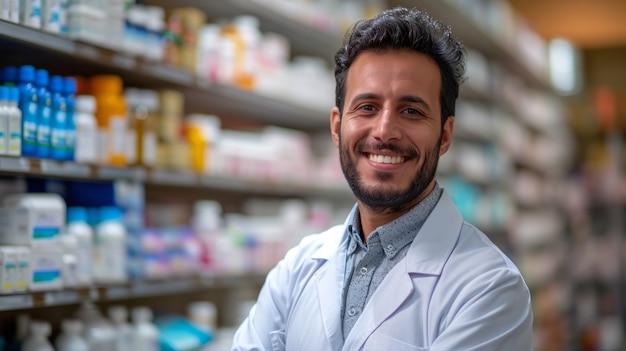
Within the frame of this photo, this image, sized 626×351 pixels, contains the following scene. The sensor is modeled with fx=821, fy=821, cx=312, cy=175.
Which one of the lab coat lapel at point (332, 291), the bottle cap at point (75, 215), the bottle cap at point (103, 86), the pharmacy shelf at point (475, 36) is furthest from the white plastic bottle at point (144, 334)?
the pharmacy shelf at point (475, 36)

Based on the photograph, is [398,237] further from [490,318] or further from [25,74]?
[25,74]

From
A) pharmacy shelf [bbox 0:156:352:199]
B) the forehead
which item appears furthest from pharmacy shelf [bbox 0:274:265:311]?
the forehead

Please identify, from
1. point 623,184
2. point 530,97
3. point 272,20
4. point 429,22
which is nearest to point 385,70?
point 429,22

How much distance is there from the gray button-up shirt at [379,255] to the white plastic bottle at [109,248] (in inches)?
48.9

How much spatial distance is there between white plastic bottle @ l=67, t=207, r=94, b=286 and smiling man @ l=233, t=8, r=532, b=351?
3.13 ft

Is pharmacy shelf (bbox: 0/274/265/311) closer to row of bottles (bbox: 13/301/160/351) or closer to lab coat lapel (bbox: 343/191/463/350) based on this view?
row of bottles (bbox: 13/301/160/351)

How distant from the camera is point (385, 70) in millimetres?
1968

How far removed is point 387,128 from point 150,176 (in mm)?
1558

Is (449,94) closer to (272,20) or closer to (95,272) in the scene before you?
(95,272)

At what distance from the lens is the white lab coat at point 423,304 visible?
1.77 metres

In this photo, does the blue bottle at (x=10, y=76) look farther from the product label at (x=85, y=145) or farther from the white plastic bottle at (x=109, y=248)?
the white plastic bottle at (x=109, y=248)

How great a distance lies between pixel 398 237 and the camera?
2.00 metres

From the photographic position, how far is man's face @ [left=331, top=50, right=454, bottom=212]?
6.37ft

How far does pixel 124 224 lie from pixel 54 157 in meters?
0.50
